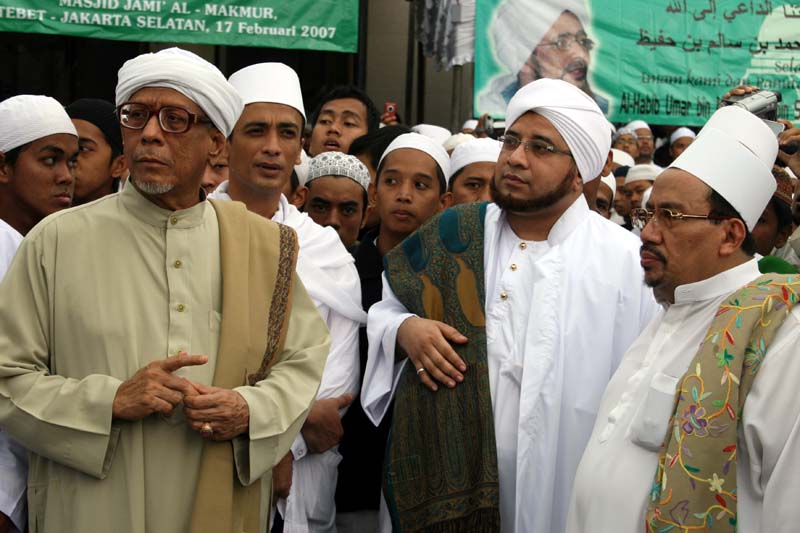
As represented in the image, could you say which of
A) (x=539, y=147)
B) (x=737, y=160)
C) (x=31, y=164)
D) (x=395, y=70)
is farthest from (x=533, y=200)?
(x=395, y=70)

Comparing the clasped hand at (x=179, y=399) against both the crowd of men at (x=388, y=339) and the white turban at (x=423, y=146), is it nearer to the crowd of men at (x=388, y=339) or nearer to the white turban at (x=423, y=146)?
the crowd of men at (x=388, y=339)

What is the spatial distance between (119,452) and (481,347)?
133 cm

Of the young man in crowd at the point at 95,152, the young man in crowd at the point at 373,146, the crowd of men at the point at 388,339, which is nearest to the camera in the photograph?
the crowd of men at the point at 388,339

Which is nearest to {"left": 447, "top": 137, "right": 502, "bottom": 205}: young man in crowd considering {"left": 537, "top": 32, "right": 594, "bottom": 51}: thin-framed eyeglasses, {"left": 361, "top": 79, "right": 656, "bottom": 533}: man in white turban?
{"left": 361, "top": 79, "right": 656, "bottom": 533}: man in white turban

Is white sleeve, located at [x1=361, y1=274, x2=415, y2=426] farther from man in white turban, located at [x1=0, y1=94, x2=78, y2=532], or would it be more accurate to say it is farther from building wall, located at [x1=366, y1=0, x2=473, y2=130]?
building wall, located at [x1=366, y1=0, x2=473, y2=130]

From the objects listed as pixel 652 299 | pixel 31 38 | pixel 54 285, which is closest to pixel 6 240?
pixel 54 285

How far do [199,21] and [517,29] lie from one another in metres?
2.29

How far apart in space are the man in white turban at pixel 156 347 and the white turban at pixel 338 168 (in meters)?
1.84

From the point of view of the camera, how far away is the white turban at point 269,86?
4.31m

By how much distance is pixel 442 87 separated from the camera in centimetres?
1212

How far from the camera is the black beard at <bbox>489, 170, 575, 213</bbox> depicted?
374 cm

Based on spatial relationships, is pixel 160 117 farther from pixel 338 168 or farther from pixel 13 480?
pixel 338 168

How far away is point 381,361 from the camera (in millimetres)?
3867

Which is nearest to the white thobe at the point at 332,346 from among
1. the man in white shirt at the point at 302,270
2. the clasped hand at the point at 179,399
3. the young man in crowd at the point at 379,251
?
the man in white shirt at the point at 302,270
